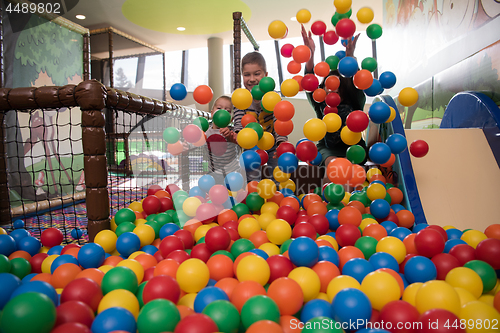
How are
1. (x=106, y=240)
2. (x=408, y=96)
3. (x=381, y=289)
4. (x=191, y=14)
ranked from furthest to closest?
(x=191, y=14) → (x=408, y=96) → (x=106, y=240) → (x=381, y=289)

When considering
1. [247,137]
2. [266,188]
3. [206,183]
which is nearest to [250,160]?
[247,137]

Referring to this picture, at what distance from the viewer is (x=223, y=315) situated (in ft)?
2.29

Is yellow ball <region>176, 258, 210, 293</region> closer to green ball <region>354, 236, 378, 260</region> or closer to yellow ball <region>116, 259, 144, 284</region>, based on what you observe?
yellow ball <region>116, 259, 144, 284</region>

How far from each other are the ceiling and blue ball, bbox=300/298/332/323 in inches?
199

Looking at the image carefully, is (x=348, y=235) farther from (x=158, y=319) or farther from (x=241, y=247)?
(x=158, y=319)

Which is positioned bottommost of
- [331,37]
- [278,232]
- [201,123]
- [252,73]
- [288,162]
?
[278,232]

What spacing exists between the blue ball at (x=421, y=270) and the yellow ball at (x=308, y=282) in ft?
1.06

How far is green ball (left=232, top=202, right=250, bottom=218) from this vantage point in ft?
5.24

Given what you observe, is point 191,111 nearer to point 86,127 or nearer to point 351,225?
point 86,127

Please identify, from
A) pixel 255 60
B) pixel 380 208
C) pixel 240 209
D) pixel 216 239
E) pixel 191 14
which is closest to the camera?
pixel 216 239

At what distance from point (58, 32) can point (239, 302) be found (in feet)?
13.5

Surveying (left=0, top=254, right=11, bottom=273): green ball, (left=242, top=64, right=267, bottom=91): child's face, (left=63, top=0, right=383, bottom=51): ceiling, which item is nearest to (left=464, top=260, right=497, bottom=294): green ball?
(left=242, top=64, right=267, bottom=91): child's face

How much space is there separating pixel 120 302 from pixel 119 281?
10 centimetres

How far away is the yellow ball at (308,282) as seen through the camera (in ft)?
2.92
